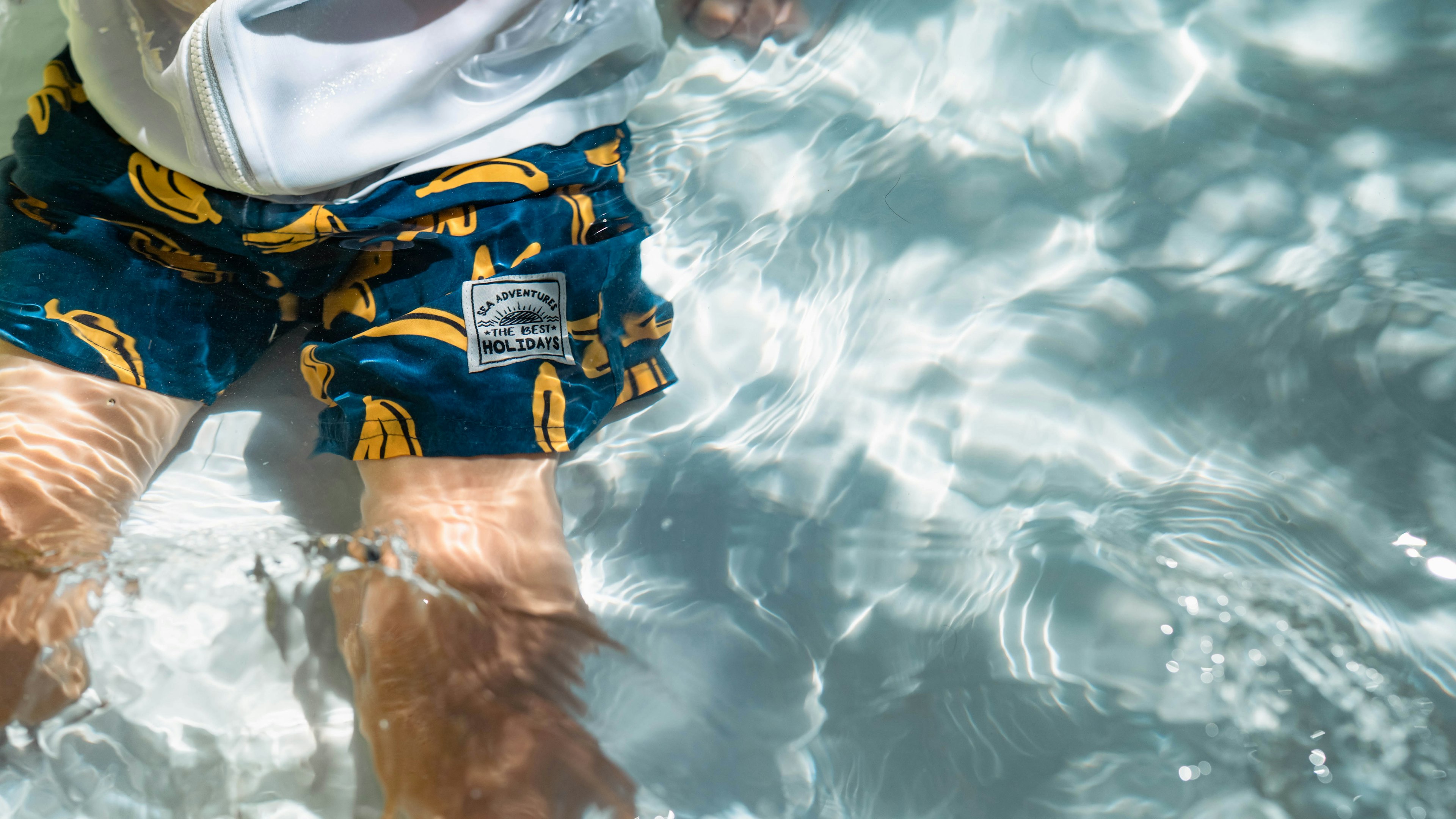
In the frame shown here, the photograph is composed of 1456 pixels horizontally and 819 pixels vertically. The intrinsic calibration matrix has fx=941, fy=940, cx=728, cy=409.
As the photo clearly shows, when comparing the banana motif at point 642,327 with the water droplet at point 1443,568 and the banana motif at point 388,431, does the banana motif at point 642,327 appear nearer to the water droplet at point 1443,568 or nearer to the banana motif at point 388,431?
the banana motif at point 388,431

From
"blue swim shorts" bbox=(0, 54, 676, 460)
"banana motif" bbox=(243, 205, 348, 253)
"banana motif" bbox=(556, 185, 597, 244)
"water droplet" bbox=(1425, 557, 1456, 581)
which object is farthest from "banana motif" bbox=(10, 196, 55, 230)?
"water droplet" bbox=(1425, 557, 1456, 581)

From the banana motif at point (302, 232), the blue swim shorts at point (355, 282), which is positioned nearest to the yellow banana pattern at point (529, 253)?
the blue swim shorts at point (355, 282)

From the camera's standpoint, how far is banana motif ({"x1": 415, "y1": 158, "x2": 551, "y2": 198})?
668 millimetres

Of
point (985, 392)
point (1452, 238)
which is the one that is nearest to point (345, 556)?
point (985, 392)

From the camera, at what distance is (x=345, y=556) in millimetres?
678

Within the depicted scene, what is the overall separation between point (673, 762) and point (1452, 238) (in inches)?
27.0

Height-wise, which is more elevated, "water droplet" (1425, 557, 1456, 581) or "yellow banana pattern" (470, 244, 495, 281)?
"yellow banana pattern" (470, 244, 495, 281)

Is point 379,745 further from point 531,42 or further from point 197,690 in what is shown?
point 531,42

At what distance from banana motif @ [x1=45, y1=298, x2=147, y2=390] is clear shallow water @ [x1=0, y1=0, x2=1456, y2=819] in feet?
0.32

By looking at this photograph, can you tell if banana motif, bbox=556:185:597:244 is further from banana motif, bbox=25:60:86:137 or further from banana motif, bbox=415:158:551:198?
banana motif, bbox=25:60:86:137

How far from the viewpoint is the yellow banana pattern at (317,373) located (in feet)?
2.22

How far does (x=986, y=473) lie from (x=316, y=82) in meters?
0.55

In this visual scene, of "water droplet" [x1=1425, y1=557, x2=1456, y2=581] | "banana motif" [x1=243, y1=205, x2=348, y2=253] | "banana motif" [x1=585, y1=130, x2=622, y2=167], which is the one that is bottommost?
"water droplet" [x1=1425, y1=557, x2=1456, y2=581]

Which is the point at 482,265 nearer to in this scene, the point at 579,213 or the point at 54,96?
the point at 579,213
